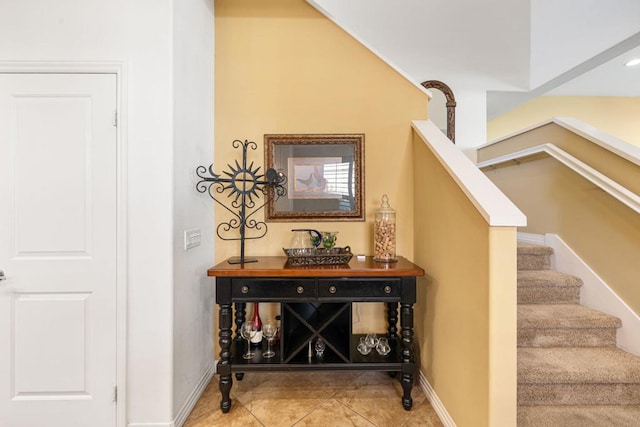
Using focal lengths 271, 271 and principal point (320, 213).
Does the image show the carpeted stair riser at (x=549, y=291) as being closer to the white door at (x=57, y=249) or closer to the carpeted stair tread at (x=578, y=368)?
the carpeted stair tread at (x=578, y=368)

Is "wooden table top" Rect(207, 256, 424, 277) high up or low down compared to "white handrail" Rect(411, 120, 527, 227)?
down

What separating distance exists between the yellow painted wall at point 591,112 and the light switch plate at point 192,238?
508 centimetres

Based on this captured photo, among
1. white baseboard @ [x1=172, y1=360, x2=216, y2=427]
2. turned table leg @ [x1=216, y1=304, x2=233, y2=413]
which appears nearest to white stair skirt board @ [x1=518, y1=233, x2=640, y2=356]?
turned table leg @ [x1=216, y1=304, x2=233, y2=413]

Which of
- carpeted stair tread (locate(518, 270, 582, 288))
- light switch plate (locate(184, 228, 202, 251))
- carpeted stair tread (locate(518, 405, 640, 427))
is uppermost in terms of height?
light switch plate (locate(184, 228, 202, 251))

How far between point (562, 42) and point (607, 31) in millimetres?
399

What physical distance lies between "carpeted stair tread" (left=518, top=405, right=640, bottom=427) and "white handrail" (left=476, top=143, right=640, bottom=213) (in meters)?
1.20

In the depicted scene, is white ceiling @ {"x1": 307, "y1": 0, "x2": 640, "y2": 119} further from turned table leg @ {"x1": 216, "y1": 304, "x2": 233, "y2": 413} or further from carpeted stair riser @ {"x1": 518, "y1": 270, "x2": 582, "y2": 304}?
turned table leg @ {"x1": 216, "y1": 304, "x2": 233, "y2": 413}

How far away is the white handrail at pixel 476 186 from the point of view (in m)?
1.19

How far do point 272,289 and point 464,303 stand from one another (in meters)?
1.09

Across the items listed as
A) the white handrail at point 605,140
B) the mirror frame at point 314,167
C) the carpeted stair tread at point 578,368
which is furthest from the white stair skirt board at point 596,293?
the mirror frame at point 314,167

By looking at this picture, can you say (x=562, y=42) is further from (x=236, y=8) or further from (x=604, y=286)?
(x=236, y=8)

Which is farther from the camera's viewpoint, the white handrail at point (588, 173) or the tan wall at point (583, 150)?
the tan wall at point (583, 150)

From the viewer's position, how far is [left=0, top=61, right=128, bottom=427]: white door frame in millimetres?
1543

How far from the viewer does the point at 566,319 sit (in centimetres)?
185
